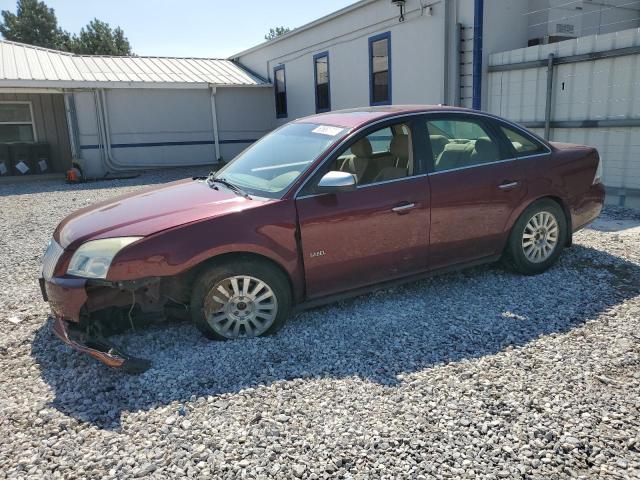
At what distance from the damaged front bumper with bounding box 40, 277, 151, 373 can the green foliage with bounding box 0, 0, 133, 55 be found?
177ft

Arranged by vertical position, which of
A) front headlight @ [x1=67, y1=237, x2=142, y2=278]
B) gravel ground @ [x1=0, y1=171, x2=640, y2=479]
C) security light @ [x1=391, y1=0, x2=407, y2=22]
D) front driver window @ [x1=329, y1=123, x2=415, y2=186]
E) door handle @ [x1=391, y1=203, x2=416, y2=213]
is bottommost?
gravel ground @ [x1=0, y1=171, x2=640, y2=479]

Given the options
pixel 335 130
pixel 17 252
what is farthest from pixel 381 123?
pixel 17 252

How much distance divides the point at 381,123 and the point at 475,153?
37.2 inches

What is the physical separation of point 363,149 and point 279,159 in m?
0.75

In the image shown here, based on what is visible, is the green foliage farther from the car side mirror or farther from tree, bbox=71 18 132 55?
the car side mirror

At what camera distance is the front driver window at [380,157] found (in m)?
4.15

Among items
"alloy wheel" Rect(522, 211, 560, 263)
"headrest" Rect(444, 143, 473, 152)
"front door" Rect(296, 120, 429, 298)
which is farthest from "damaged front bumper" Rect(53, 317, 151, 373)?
"alloy wheel" Rect(522, 211, 560, 263)

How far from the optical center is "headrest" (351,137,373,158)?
4367mm

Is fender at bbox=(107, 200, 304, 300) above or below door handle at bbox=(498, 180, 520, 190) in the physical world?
below

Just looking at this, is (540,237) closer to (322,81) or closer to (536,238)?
(536,238)

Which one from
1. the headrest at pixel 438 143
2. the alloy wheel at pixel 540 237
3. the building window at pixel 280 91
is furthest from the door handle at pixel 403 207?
the building window at pixel 280 91

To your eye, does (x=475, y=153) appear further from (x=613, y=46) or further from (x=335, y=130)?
(x=613, y=46)

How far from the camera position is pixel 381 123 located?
4234 mm

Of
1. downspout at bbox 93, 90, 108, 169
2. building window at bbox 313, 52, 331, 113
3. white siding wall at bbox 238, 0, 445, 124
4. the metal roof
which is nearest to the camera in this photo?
white siding wall at bbox 238, 0, 445, 124
